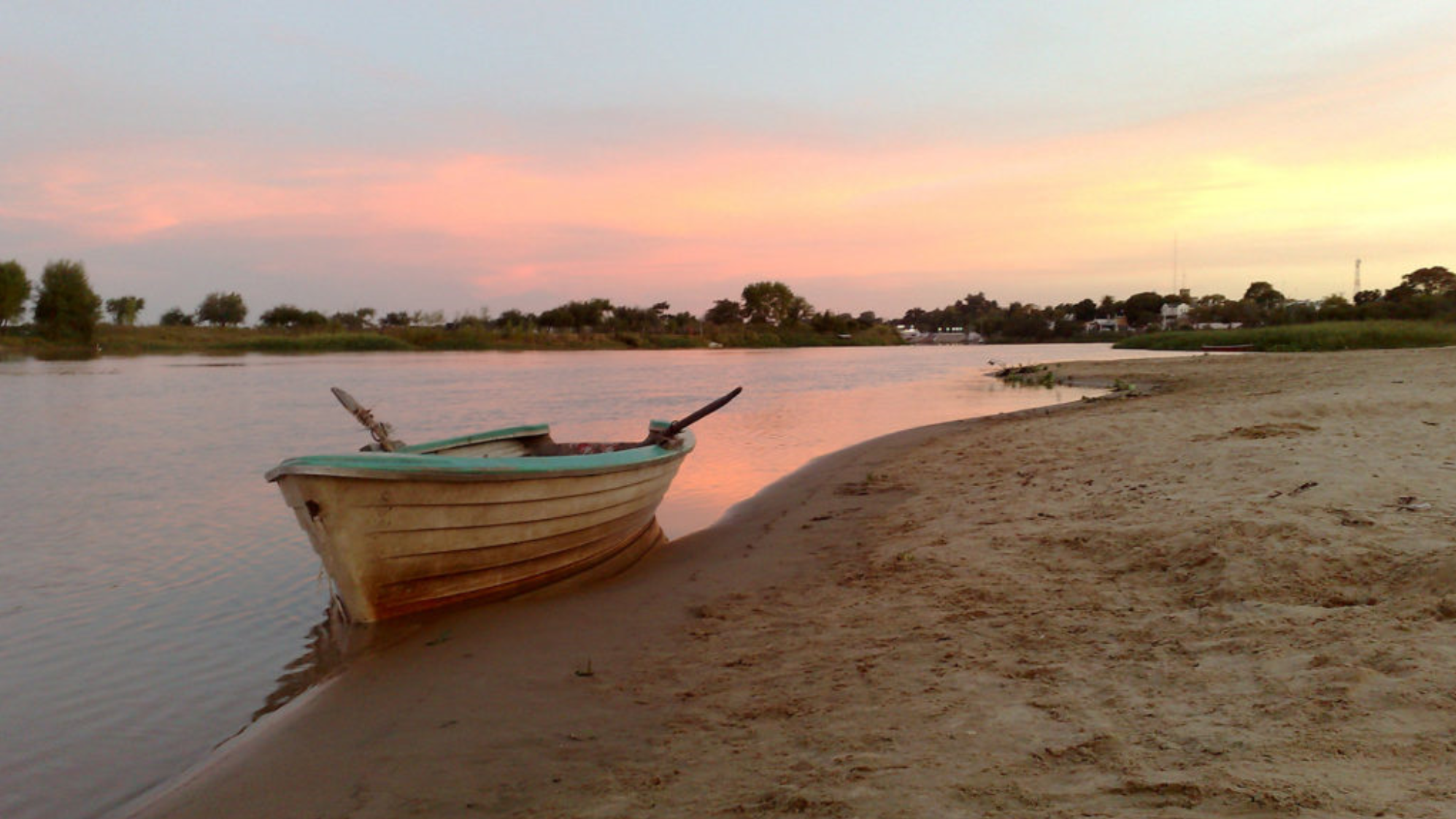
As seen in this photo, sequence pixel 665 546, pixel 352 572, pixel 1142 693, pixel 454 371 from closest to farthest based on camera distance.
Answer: pixel 1142 693 → pixel 352 572 → pixel 665 546 → pixel 454 371

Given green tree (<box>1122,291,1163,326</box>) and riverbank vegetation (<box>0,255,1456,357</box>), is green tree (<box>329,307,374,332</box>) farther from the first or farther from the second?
green tree (<box>1122,291,1163,326</box>)

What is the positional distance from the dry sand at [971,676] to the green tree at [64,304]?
70936 mm

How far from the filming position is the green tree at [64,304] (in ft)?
199

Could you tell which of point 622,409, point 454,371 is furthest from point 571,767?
point 454,371

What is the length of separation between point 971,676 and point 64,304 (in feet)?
245

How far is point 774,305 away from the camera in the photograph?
120812 mm

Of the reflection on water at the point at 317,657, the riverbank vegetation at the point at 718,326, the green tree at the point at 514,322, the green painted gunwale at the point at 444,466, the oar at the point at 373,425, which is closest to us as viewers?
the reflection on water at the point at 317,657

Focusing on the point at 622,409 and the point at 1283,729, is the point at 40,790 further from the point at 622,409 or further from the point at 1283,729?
the point at 622,409

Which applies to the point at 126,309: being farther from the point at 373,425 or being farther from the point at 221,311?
the point at 373,425

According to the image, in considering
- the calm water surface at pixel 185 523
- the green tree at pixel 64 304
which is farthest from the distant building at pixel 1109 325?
the green tree at pixel 64 304

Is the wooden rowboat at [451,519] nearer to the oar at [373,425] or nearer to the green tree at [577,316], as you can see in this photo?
the oar at [373,425]

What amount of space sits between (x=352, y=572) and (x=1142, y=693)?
4304mm

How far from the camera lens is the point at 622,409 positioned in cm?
2252

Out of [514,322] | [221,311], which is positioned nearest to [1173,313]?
[514,322]
